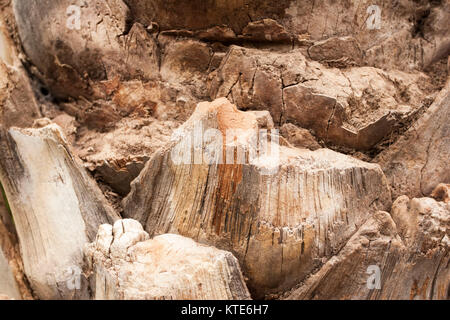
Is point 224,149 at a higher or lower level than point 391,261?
higher

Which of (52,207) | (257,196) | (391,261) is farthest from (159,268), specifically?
(391,261)

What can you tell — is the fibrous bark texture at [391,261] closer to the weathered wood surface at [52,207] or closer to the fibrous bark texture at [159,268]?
the fibrous bark texture at [159,268]

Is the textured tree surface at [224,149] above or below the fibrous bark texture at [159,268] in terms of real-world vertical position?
above

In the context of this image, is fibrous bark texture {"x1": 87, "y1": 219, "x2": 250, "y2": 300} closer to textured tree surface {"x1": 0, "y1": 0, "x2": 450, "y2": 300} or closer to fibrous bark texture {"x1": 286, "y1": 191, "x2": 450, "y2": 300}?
textured tree surface {"x1": 0, "y1": 0, "x2": 450, "y2": 300}

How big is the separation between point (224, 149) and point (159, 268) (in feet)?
1.39

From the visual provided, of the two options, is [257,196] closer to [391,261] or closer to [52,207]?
[391,261]

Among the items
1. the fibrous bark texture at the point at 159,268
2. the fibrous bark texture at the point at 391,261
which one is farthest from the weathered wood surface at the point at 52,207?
the fibrous bark texture at the point at 391,261

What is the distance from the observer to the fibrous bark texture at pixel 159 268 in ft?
4.85

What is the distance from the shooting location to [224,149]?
161cm

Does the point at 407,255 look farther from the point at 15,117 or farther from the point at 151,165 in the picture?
the point at 15,117

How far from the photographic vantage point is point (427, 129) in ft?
6.01

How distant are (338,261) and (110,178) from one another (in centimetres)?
86

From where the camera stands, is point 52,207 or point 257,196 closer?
point 257,196
